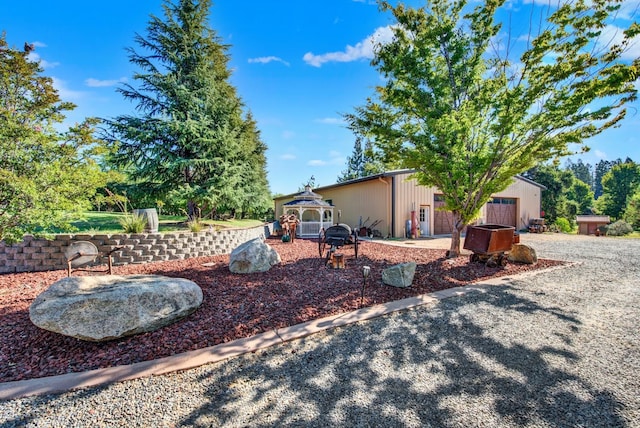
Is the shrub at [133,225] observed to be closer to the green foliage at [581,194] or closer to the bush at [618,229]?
the bush at [618,229]

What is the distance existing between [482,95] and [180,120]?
10089 mm

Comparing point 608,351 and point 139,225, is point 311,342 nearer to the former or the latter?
point 608,351

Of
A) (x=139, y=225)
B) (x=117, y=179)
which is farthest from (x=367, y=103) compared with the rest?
(x=139, y=225)

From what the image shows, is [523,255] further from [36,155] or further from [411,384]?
[36,155]

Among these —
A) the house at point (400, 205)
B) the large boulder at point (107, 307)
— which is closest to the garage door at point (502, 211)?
the house at point (400, 205)

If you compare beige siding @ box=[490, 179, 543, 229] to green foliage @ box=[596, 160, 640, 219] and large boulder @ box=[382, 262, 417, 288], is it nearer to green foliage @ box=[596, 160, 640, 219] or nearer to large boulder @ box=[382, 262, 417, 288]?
large boulder @ box=[382, 262, 417, 288]

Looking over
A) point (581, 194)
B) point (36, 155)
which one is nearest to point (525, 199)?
point (36, 155)

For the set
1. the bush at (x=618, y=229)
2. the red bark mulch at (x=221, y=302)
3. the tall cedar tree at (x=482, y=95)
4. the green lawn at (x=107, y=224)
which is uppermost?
the tall cedar tree at (x=482, y=95)

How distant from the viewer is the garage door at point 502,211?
15.9 metres

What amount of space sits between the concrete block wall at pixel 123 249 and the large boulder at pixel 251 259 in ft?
7.38

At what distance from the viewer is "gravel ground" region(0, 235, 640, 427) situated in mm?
1787

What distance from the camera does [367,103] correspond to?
6.83 m

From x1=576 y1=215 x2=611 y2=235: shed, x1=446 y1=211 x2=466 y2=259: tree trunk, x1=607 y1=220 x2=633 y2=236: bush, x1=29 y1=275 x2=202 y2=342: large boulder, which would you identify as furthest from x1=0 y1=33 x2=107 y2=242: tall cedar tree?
x1=607 y1=220 x2=633 y2=236: bush

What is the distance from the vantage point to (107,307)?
2682 mm
